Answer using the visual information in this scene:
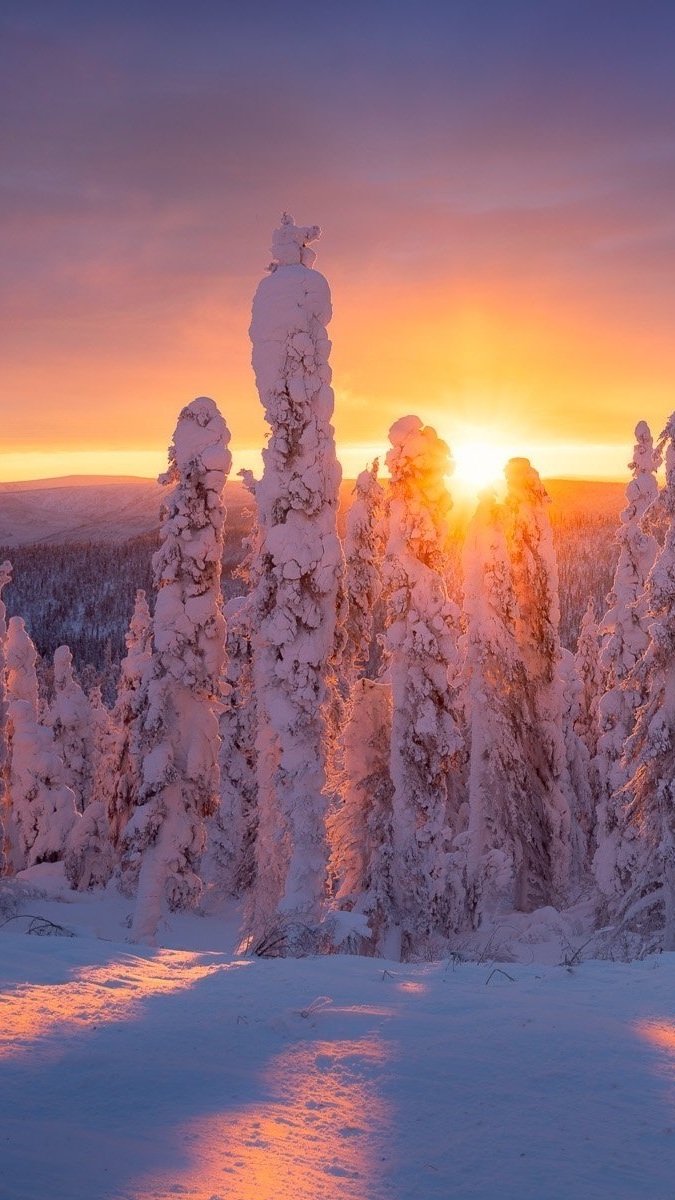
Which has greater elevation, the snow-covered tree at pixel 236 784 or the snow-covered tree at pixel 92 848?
the snow-covered tree at pixel 236 784

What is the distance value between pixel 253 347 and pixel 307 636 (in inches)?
236

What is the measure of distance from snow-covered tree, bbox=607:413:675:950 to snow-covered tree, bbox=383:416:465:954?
384 cm

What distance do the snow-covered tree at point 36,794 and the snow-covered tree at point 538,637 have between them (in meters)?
20.1

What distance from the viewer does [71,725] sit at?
148 feet

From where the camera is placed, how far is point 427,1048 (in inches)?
216

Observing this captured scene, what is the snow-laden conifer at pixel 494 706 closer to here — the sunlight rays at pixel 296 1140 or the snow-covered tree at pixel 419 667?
the snow-covered tree at pixel 419 667

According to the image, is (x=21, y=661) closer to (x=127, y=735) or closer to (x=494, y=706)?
(x=127, y=735)

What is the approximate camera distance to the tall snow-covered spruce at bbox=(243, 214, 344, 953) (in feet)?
58.2

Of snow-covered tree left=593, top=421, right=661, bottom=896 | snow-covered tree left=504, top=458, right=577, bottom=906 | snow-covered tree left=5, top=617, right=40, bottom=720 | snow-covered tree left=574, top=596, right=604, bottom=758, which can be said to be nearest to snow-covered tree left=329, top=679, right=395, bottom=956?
snow-covered tree left=504, top=458, right=577, bottom=906

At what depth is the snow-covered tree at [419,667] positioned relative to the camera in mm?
18531

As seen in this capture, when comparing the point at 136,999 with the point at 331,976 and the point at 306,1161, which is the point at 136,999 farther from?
the point at 306,1161

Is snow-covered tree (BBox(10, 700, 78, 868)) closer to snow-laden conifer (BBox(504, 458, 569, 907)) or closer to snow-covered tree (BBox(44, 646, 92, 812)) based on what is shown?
snow-covered tree (BBox(44, 646, 92, 812))

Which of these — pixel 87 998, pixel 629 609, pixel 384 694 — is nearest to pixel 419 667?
pixel 384 694

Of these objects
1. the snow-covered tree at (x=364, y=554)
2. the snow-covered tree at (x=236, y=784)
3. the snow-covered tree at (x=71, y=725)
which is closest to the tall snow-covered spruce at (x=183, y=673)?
the snow-covered tree at (x=364, y=554)
